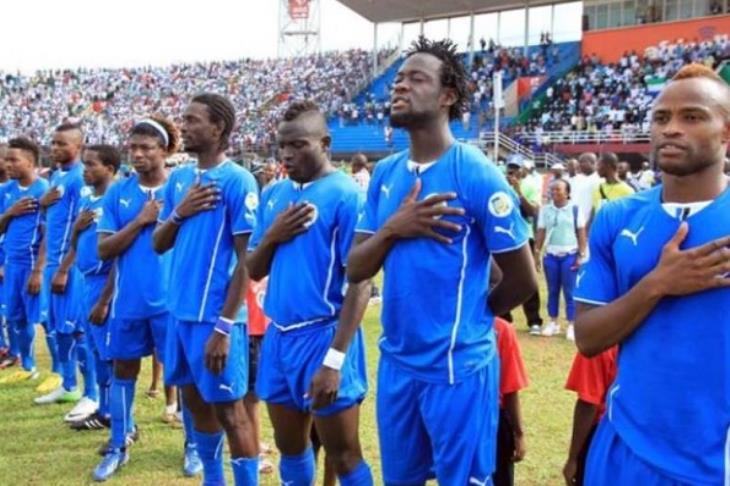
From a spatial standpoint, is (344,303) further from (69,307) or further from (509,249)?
(69,307)

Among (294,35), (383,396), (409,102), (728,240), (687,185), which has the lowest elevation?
(383,396)

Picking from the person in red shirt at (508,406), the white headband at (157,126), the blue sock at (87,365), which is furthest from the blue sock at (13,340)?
the person in red shirt at (508,406)

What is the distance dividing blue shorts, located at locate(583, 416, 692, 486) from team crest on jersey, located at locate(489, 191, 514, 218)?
791 millimetres

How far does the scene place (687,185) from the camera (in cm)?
219

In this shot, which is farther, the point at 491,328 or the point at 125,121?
the point at 125,121

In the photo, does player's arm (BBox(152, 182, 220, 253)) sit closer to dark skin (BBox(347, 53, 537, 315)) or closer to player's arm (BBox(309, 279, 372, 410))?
player's arm (BBox(309, 279, 372, 410))

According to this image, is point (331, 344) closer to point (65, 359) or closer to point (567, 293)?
point (65, 359)

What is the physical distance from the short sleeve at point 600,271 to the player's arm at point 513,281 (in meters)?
0.52

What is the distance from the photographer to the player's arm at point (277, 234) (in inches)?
140

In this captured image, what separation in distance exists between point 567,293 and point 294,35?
55.6m

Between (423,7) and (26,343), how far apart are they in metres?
35.6

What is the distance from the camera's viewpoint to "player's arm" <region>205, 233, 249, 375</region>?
3.87 metres

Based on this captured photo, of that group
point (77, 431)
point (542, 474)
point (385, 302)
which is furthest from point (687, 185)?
point (77, 431)

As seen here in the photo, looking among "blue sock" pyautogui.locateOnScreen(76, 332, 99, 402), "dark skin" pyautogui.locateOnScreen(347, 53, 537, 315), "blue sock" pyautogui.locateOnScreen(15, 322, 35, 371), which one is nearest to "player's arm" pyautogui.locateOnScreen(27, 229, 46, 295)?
"blue sock" pyautogui.locateOnScreen(15, 322, 35, 371)
